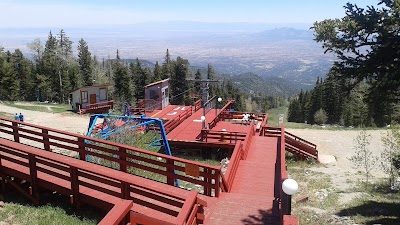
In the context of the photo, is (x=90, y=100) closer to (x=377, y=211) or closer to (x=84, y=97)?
(x=84, y=97)

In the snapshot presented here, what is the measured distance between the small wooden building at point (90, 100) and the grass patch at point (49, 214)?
2699 cm

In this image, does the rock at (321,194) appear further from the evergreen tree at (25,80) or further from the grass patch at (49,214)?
the evergreen tree at (25,80)

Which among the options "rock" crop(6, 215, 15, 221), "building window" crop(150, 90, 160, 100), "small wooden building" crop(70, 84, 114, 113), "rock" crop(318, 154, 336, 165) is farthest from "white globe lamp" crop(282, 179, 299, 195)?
"small wooden building" crop(70, 84, 114, 113)

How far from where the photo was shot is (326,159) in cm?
2023

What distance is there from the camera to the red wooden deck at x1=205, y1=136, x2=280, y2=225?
6.95 meters

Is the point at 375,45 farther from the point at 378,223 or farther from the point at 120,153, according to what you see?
the point at 120,153

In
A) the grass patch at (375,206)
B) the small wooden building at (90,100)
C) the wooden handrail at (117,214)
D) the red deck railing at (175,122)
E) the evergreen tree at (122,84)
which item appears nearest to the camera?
the wooden handrail at (117,214)

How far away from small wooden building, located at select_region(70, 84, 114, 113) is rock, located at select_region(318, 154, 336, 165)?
75.4 ft

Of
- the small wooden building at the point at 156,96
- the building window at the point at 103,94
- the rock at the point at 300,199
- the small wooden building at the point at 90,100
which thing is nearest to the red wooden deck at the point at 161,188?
the rock at the point at 300,199

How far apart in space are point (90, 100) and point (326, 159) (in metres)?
24.7

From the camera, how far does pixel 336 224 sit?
8.80m

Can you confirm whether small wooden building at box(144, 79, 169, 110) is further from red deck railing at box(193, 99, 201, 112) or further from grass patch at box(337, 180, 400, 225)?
grass patch at box(337, 180, 400, 225)

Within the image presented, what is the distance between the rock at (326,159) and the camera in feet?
64.9

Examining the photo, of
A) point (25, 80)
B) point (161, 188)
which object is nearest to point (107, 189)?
point (161, 188)
